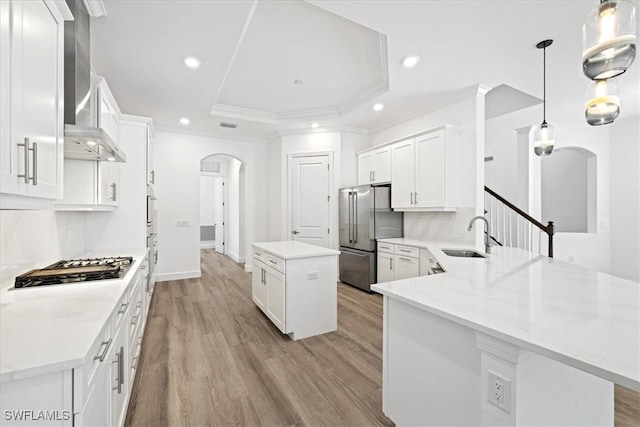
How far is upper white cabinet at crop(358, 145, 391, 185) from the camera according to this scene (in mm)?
4605

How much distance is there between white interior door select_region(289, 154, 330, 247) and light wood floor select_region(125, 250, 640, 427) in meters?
1.88

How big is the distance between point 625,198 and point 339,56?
551 centimetres

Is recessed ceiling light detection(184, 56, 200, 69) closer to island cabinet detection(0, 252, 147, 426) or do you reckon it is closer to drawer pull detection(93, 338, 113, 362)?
island cabinet detection(0, 252, 147, 426)

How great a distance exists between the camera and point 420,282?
1.63m

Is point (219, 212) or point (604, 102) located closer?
point (604, 102)

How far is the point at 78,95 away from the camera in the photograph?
1.73m

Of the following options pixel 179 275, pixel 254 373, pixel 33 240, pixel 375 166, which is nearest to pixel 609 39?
pixel 254 373

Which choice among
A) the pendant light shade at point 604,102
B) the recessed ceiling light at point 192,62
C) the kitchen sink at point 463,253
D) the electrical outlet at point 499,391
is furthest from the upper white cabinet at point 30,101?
the kitchen sink at point 463,253

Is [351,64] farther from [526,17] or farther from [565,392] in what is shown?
[565,392]

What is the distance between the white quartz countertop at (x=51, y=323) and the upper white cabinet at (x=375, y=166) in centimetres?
384

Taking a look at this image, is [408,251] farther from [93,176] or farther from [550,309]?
[93,176]

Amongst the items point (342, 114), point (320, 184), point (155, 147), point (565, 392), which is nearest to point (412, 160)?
point (342, 114)

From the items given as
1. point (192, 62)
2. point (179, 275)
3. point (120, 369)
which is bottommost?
point (179, 275)

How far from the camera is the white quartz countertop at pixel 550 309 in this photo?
80 cm
